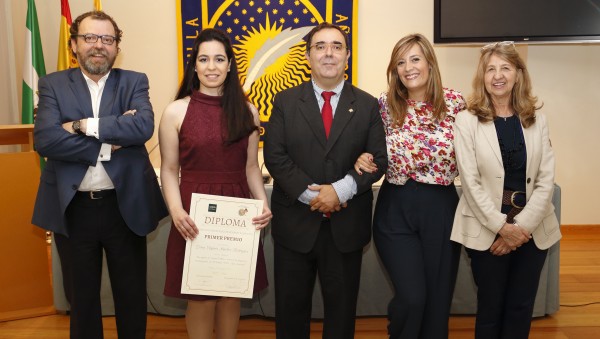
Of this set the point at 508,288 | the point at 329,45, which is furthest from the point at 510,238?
the point at 329,45

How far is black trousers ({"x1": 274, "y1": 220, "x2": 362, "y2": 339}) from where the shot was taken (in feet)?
7.80

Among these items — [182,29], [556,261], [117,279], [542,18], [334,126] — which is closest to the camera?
[334,126]

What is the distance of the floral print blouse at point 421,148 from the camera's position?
7.80 feet

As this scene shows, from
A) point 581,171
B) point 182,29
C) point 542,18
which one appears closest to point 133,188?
point 182,29

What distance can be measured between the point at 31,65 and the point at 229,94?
335 centimetres

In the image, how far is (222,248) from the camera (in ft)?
7.51

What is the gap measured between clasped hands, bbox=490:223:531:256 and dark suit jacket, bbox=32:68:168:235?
4.83 ft

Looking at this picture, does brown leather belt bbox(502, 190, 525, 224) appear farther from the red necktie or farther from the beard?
the beard

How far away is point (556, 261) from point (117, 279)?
2.42m

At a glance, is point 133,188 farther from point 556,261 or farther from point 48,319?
point 556,261

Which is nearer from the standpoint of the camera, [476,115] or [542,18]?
[476,115]

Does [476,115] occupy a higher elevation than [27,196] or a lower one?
higher

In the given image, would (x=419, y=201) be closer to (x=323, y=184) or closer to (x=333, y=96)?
(x=323, y=184)

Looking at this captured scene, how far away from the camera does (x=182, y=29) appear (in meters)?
5.22
